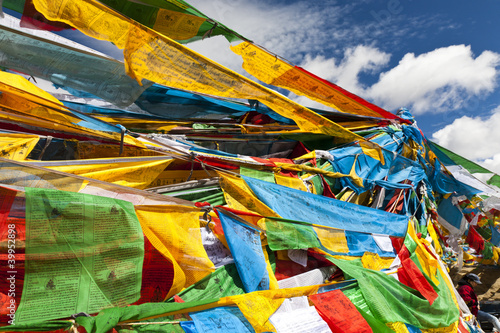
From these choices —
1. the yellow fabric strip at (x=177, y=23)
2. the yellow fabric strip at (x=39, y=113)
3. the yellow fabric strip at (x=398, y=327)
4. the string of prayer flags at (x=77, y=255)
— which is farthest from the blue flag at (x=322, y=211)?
the yellow fabric strip at (x=177, y=23)

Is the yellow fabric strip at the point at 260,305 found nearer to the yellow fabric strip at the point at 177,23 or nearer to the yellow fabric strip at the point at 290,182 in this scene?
the yellow fabric strip at the point at 290,182

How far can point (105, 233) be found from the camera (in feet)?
6.06

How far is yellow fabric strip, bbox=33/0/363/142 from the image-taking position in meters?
2.74

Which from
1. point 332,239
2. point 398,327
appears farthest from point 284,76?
point 398,327

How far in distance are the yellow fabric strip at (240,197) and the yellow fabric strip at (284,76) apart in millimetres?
1569

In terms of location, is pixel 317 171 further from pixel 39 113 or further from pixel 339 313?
pixel 39 113

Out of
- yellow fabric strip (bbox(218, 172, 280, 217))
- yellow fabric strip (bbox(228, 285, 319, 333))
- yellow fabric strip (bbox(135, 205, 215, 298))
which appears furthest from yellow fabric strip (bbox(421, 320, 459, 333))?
yellow fabric strip (bbox(135, 205, 215, 298))

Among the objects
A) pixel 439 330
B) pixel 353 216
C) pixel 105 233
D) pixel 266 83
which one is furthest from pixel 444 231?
pixel 105 233

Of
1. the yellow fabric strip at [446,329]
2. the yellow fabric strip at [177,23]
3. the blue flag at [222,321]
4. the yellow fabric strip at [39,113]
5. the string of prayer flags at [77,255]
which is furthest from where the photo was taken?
the yellow fabric strip at [446,329]

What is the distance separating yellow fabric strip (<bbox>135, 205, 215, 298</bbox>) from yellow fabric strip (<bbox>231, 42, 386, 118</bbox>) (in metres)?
2.17

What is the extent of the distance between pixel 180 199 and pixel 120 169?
1.99ft

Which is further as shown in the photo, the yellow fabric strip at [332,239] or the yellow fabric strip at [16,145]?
the yellow fabric strip at [332,239]

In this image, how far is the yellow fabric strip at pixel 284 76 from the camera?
3.97 metres

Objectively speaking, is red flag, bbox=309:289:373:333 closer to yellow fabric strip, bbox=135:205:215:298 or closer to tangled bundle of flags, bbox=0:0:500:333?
tangled bundle of flags, bbox=0:0:500:333
